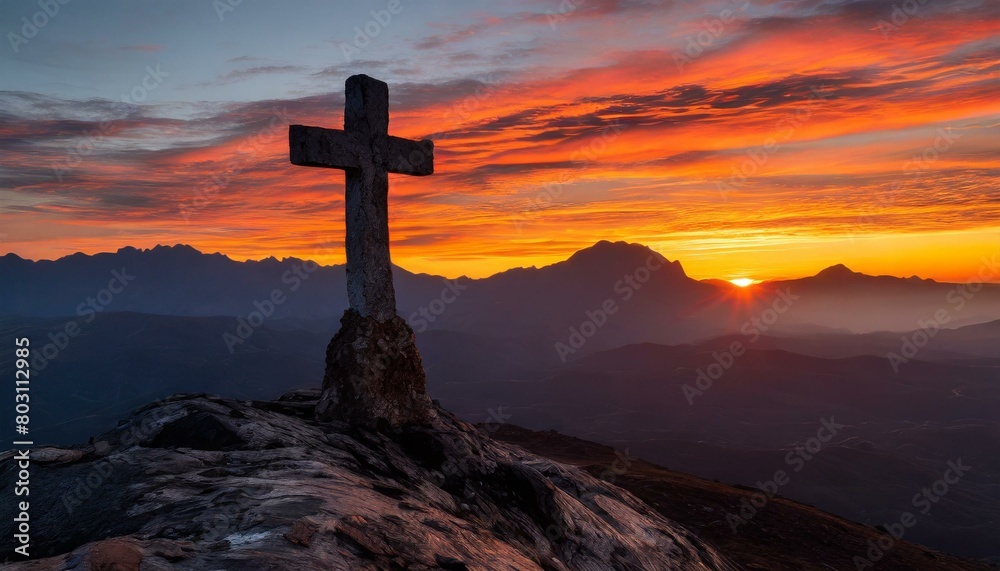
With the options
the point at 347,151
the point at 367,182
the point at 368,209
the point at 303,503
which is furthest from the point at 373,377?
the point at 303,503

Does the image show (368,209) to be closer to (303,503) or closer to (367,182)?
(367,182)

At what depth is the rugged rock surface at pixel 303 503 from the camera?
546cm

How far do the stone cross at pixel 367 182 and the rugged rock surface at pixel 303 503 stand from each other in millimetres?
2356

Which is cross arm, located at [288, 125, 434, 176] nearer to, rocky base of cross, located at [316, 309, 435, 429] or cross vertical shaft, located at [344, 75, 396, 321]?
cross vertical shaft, located at [344, 75, 396, 321]

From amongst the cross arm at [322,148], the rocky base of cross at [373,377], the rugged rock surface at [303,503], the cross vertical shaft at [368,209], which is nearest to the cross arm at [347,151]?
the cross arm at [322,148]

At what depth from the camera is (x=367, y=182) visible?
11102 millimetres

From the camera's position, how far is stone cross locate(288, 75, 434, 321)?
430 inches

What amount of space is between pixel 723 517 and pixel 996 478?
137 m

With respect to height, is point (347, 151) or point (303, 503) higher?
point (347, 151)

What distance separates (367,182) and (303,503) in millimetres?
6291

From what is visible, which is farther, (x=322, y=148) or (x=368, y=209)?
(x=368, y=209)

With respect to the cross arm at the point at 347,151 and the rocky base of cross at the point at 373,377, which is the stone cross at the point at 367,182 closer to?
the cross arm at the point at 347,151

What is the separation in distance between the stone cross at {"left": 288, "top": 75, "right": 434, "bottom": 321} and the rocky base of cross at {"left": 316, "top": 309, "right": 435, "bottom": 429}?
32 centimetres

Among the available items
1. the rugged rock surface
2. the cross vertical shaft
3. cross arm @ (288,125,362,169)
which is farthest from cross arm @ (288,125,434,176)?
the rugged rock surface
